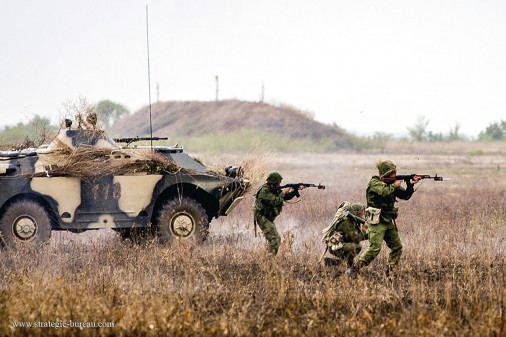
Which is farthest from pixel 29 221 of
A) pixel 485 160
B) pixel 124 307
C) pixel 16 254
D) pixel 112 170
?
pixel 485 160

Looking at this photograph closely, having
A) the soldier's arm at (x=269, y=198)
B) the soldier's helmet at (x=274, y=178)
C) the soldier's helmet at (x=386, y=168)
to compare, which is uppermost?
the soldier's helmet at (x=386, y=168)

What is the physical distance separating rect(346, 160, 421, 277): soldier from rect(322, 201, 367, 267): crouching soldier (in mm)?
318

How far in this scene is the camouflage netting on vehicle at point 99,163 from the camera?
11.2 meters

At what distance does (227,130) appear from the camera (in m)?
54.2

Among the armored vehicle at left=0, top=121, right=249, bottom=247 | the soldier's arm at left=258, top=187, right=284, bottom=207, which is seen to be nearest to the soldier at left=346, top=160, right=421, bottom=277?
the soldier's arm at left=258, top=187, right=284, bottom=207

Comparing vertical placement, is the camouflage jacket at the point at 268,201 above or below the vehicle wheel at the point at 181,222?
above

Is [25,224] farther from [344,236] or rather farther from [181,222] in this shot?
[344,236]

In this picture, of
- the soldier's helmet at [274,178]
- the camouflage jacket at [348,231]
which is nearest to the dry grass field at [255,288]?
the camouflage jacket at [348,231]

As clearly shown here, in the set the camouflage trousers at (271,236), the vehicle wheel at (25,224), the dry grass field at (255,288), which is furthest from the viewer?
the vehicle wheel at (25,224)

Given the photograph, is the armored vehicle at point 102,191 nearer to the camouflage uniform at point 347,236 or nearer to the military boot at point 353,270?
the camouflage uniform at point 347,236

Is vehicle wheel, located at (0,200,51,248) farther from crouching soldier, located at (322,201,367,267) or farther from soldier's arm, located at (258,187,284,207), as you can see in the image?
crouching soldier, located at (322,201,367,267)

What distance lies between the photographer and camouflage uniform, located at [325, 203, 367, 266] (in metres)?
9.62

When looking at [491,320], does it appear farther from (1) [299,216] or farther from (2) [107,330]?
(1) [299,216]

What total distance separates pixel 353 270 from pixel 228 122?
47591 mm
